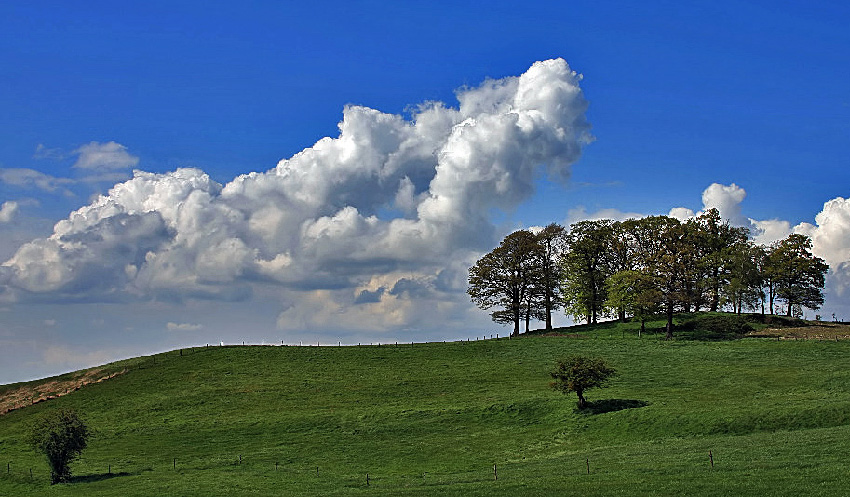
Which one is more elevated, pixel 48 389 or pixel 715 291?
pixel 715 291

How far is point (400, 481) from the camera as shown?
46.9 m

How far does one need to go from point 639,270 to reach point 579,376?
160 ft

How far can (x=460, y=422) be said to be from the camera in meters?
64.1

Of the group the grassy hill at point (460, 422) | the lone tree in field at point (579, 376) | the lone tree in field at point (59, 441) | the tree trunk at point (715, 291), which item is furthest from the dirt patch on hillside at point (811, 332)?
the lone tree in field at point (59, 441)

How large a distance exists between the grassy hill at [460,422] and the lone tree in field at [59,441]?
168cm

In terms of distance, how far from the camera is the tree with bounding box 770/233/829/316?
111 meters

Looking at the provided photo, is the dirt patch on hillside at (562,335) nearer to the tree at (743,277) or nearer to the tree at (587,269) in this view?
the tree at (587,269)

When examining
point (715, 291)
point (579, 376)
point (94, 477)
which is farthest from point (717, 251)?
point (94, 477)

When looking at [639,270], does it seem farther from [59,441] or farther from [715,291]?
[59,441]

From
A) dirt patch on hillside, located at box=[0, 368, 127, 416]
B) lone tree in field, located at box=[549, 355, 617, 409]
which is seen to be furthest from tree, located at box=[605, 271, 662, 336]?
dirt patch on hillside, located at box=[0, 368, 127, 416]

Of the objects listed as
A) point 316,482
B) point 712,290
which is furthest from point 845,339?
point 316,482

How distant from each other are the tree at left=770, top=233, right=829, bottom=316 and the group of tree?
161 mm

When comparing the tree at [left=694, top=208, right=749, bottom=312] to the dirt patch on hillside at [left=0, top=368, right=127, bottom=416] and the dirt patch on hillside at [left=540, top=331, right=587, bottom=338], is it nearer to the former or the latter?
the dirt patch on hillside at [left=540, top=331, right=587, bottom=338]

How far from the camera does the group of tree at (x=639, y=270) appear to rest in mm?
105250
